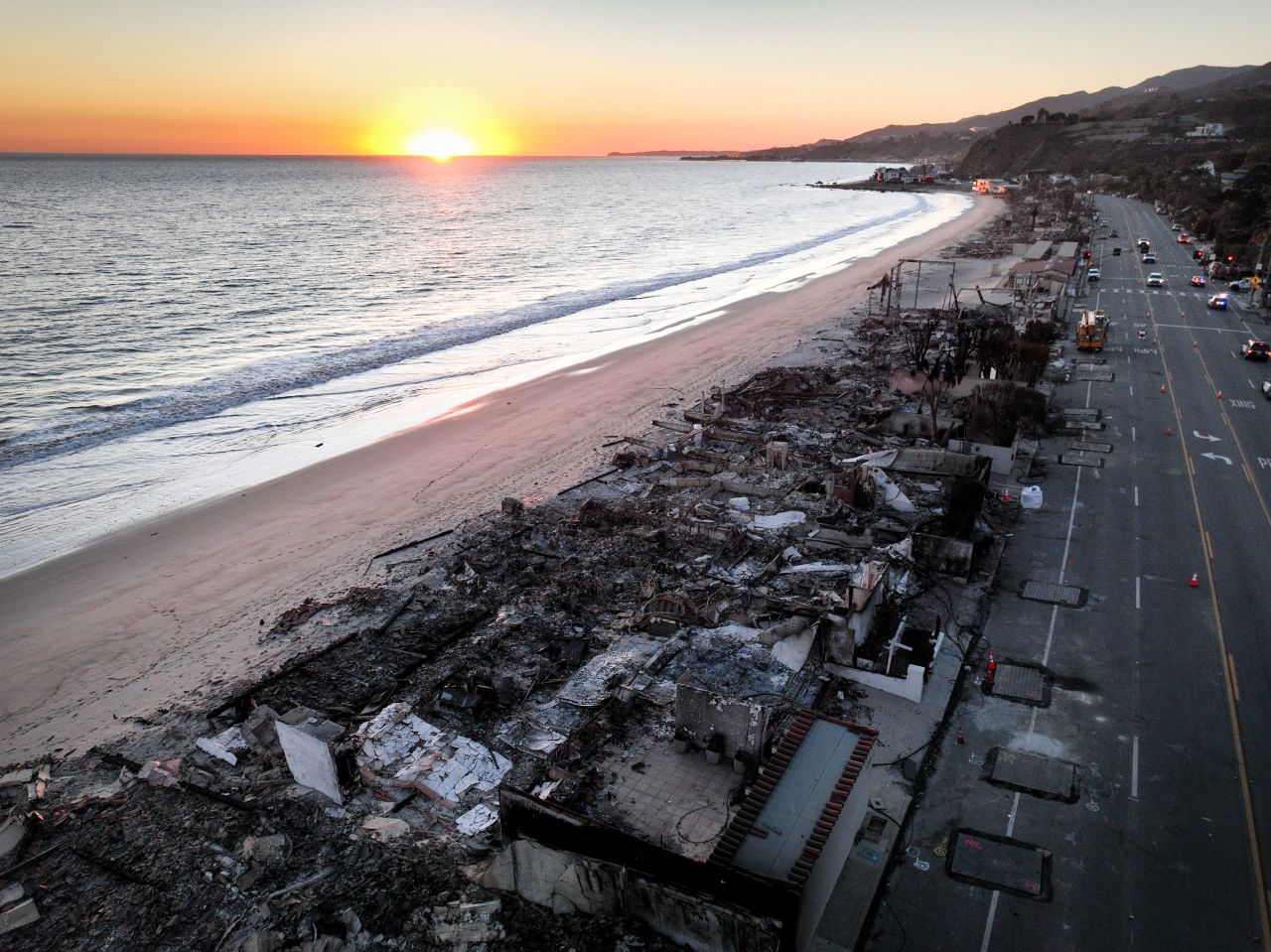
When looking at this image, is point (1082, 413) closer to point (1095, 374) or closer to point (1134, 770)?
point (1095, 374)

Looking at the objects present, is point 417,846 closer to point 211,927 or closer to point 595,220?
point 211,927

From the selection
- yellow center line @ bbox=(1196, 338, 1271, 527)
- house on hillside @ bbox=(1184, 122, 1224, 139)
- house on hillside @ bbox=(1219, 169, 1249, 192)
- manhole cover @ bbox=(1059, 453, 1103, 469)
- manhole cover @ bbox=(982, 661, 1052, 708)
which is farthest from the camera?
house on hillside @ bbox=(1184, 122, 1224, 139)

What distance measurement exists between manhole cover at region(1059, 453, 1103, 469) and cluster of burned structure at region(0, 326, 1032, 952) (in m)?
6.10

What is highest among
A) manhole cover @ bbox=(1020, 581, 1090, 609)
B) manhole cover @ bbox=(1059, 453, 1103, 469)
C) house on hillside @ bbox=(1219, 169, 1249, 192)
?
house on hillside @ bbox=(1219, 169, 1249, 192)

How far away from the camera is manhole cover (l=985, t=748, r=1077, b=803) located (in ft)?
50.4

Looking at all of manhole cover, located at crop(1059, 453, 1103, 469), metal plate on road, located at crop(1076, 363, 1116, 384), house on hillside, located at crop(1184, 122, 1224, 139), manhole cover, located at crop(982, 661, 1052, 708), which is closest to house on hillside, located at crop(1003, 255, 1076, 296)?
metal plate on road, located at crop(1076, 363, 1116, 384)

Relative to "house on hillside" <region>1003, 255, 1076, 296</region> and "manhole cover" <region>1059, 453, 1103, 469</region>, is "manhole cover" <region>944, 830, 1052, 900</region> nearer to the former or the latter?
"manhole cover" <region>1059, 453, 1103, 469</region>

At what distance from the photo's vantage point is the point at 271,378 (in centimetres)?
4806

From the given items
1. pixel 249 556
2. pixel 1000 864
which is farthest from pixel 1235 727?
pixel 249 556

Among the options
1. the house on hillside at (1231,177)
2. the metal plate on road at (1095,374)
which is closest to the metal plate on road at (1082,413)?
the metal plate on road at (1095,374)

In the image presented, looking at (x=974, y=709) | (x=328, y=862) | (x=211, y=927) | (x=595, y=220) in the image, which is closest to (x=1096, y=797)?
(x=974, y=709)

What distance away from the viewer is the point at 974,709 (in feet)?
58.4

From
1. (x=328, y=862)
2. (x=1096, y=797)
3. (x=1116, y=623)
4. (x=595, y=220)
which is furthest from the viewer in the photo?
(x=595, y=220)

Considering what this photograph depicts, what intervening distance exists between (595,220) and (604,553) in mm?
132041
